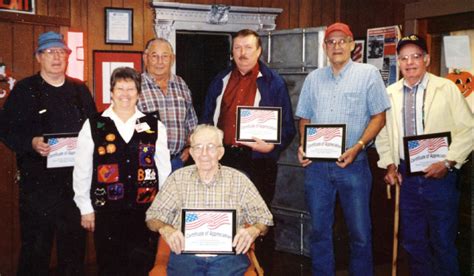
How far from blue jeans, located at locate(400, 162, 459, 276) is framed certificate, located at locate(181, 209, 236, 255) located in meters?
1.36

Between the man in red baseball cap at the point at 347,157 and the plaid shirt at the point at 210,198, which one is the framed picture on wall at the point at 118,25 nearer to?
the man in red baseball cap at the point at 347,157

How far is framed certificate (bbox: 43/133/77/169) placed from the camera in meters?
3.25

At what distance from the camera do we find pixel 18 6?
163 inches

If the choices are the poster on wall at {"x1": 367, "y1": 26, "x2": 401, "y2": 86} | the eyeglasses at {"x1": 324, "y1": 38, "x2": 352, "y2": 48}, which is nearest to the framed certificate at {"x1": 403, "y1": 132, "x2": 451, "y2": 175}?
the eyeglasses at {"x1": 324, "y1": 38, "x2": 352, "y2": 48}

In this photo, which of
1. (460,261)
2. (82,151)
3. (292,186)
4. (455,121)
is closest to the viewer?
(82,151)

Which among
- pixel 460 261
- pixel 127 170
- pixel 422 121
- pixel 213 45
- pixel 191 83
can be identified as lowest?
pixel 460 261

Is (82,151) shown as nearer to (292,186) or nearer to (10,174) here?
(10,174)

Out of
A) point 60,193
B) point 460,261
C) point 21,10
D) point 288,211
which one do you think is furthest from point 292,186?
point 21,10

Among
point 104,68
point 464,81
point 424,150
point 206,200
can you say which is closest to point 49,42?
point 104,68

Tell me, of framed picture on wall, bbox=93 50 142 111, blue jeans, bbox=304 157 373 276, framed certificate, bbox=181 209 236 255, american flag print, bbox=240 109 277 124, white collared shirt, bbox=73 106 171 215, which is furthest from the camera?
framed picture on wall, bbox=93 50 142 111

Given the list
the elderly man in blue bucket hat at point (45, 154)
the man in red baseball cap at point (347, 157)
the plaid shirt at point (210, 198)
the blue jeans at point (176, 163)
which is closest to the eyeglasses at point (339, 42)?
the man in red baseball cap at point (347, 157)

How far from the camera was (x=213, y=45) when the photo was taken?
5266 millimetres

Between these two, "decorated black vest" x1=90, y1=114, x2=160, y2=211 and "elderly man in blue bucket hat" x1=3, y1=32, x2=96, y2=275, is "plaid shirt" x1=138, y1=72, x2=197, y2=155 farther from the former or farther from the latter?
"decorated black vest" x1=90, y1=114, x2=160, y2=211

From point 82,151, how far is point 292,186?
7.79ft
